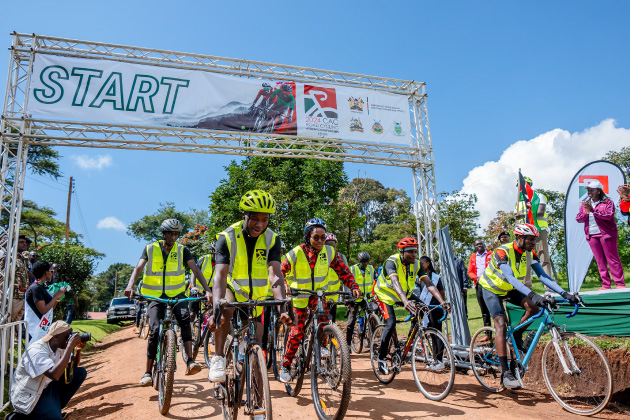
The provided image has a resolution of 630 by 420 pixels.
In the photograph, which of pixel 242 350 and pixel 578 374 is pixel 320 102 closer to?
pixel 578 374

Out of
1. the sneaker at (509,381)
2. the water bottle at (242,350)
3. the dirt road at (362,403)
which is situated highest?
the water bottle at (242,350)

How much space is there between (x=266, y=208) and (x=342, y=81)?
27.1ft

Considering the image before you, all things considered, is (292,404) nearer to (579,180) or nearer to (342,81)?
(579,180)

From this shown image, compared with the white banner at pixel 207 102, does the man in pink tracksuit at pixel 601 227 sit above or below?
below

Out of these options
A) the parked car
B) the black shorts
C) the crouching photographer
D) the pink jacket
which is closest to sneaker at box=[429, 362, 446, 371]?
the black shorts

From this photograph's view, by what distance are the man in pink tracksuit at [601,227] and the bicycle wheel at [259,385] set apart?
22.5 ft

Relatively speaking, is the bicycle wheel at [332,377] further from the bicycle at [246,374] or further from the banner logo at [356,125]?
the banner logo at [356,125]

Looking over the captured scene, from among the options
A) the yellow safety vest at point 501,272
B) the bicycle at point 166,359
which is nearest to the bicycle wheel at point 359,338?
the yellow safety vest at point 501,272

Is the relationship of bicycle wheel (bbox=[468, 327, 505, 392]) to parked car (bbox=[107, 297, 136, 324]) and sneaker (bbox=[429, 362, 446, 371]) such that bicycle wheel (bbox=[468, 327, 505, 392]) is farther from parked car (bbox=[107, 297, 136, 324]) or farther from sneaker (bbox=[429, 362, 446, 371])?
parked car (bbox=[107, 297, 136, 324])

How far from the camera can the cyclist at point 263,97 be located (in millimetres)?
10750

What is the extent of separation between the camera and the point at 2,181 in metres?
9.00

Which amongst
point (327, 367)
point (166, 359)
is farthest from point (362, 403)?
point (166, 359)

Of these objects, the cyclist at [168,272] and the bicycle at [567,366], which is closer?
the bicycle at [567,366]

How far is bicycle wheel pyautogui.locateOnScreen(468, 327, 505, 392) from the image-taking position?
5.91 meters
